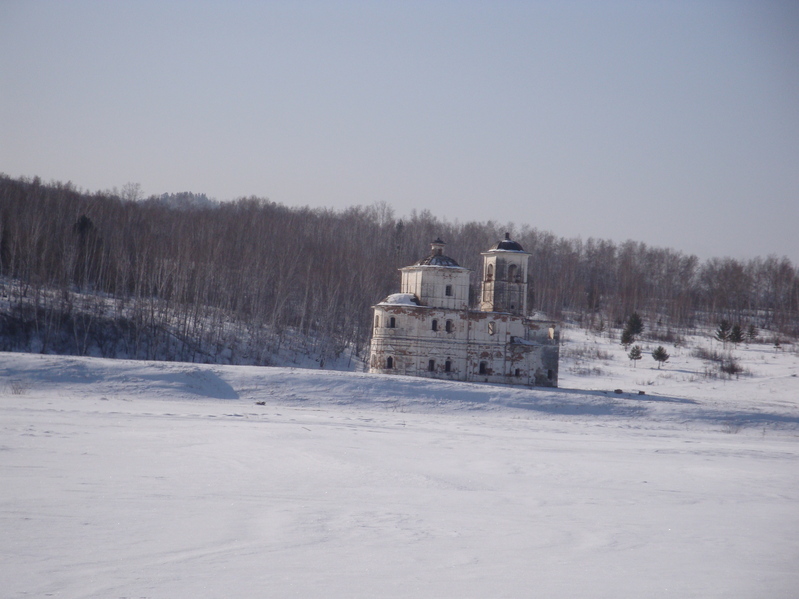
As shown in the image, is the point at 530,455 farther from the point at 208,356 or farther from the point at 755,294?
the point at 755,294

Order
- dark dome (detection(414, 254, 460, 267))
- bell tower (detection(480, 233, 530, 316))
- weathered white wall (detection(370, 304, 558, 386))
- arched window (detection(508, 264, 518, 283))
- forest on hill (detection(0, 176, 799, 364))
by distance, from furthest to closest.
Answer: forest on hill (detection(0, 176, 799, 364))
arched window (detection(508, 264, 518, 283))
bell tower (detection(480, 233, 530, 316))
dark dome (detection(414, 254, 460, 267))
weathered white wall (detection(370, 304, 558, 386))

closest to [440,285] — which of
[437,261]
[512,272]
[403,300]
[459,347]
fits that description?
[437,261]

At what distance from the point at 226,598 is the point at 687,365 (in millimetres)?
52730

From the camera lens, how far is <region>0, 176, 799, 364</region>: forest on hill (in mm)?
48625

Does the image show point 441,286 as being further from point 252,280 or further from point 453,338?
point 252,280

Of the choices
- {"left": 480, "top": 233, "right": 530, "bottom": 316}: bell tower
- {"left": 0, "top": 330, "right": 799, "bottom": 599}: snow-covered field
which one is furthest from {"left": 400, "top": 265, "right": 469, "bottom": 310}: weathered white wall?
{"left": 0, "top": 330, "right": 799, "bottom": 599}: snow-covered field

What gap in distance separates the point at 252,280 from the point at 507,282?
25.8 metres

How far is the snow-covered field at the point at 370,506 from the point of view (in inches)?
Result: 267

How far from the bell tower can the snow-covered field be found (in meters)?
17.2

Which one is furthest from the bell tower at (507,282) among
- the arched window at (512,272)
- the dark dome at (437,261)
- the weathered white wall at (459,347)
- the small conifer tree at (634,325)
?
the small conifer tree at (634,325)

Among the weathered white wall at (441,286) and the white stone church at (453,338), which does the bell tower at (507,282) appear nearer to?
the white stone church at (453,338)

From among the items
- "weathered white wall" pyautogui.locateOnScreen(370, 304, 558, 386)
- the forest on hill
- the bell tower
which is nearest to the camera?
"weathered white wall" pyautogui.locateOnScreen(370, 304, 558, 386)

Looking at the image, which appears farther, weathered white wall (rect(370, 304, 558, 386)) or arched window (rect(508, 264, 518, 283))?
arched window (rect(508, 264, 518, 283))

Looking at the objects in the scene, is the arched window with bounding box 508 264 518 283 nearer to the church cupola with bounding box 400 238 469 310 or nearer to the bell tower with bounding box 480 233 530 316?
the bell tower with bounding box 480 233 530 316
